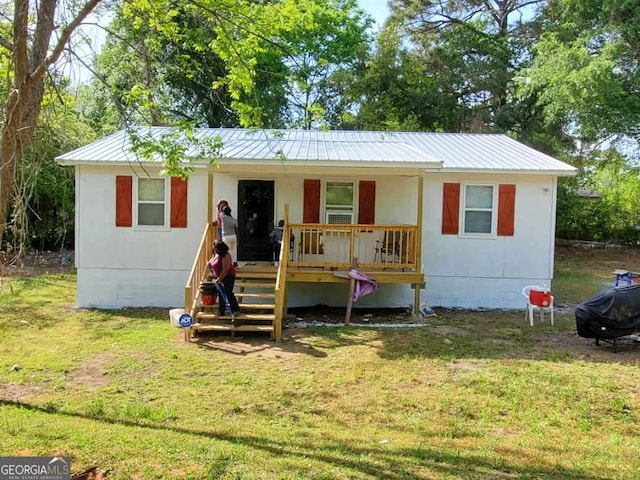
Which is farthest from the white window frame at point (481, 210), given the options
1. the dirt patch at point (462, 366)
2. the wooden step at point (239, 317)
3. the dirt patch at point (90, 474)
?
the dirt patch at point (90, 474)

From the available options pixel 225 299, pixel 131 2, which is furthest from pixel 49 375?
pixel 131 2

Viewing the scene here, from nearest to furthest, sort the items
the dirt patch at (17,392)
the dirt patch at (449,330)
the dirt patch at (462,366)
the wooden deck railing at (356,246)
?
1. the dirt patch at (17,392)
2. the dirt patch at (462,366)
3. the dirt patch at (449,330)
4. the wooden deck railing at (356,246)

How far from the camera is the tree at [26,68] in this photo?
5.16 m

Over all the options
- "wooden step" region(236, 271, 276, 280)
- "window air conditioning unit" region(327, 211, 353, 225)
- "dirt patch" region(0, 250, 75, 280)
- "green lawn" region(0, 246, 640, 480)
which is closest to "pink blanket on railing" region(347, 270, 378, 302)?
"green lawn" region(0, 246, 640, 480)

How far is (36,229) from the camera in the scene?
19234 mm

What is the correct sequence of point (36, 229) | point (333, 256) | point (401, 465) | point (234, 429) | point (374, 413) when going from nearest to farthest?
1. point (401, 465)
2. point (234, 429)
3. point (374, 413)
4. point (333, 256)
5. point (36, 229)

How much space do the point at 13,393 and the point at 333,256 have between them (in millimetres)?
6933

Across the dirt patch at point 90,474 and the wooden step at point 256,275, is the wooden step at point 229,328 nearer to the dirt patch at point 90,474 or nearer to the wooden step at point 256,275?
the wooden step at point 256,275

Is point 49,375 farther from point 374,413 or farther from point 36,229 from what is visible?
point 36,229

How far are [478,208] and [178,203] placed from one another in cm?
681

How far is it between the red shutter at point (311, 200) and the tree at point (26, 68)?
269 inches

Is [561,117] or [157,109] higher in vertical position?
[561,117]

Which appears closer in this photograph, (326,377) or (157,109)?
(157,109)

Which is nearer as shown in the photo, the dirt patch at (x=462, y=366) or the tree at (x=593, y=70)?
the dirt patch at (x=462, y=366)
